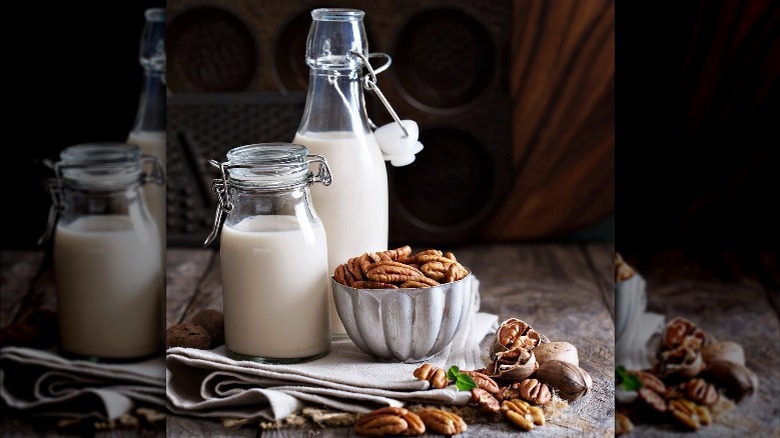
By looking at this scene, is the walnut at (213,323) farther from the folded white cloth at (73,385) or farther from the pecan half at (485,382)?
the pecan half at (485,382)

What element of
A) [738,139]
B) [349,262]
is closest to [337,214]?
[349,262]

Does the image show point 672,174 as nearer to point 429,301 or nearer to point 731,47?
point 731,47

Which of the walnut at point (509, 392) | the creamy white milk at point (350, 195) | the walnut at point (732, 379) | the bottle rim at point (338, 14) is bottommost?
the walnut at point (732, 379)

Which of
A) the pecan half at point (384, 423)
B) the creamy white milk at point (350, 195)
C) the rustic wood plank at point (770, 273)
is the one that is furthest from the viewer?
the rustic wood plank at point (770, 273)

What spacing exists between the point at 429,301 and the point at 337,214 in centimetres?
9

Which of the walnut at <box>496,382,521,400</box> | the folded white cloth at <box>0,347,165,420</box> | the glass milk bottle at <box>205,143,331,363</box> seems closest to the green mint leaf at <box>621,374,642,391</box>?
the walnut at <box>496,382,521,400</box>

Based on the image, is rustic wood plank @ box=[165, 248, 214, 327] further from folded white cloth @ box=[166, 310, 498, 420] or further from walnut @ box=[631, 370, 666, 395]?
walnut @ box=[631, 370, 666, 395]

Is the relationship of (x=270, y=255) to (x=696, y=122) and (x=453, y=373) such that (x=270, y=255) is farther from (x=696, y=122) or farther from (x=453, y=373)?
→ (x=696, y=122)

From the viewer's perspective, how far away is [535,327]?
2.46 feet

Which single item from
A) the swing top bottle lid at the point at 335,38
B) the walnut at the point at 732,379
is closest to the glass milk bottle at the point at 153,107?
the swing top bottle lid at the point at 335,38

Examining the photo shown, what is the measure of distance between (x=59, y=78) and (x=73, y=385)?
0.62 ft

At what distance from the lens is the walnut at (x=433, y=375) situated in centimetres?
63

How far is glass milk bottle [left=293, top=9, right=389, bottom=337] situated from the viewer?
68 cm

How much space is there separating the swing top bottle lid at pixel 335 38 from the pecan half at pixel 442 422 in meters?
0.24
